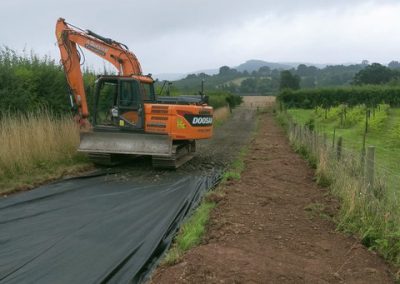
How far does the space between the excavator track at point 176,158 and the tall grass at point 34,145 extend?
2.14 metres

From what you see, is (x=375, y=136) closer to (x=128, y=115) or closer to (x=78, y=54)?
(x=128, y=115)

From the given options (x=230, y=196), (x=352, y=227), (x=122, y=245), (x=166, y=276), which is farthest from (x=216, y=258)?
(x=230, y=196)

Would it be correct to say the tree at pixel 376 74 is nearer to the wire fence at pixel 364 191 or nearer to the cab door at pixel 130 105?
A: the cab door at pixel 130 105

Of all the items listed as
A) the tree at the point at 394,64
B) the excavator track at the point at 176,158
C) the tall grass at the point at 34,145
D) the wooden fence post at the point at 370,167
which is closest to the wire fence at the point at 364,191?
the wooden fence post at the point at 370,167

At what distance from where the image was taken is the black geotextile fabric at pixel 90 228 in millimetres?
5008

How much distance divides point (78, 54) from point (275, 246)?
8.13 m

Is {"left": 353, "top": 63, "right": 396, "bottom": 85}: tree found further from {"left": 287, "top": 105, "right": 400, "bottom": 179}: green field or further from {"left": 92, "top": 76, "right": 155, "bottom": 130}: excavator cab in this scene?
{"left": 92, "top": 76, "right": 155, "bottom": 130}: excavator cab

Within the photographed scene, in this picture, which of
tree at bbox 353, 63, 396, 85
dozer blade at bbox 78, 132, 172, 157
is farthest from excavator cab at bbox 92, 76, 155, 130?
tree at bbox 353, 63, 396, 85

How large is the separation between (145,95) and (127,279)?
23.3 ft

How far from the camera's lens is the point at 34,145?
34.2 feet

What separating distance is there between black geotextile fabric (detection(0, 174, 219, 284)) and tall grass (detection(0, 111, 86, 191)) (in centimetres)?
114

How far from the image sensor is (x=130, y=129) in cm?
1103

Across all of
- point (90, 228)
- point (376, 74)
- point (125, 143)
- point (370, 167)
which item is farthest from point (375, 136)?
point (376, 74)

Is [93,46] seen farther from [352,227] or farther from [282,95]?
[282,95]
